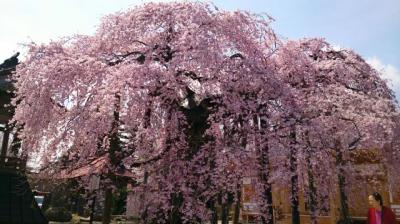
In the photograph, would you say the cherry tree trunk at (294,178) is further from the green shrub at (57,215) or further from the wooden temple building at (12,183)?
the green shrub at (57,215)

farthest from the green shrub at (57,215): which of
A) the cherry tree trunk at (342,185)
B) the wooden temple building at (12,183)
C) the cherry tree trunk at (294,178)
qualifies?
the cherry tree trunk at (342,185)

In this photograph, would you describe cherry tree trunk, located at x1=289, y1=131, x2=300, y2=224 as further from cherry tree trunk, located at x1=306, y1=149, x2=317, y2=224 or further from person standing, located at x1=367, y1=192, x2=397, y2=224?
person standing, located at x1=367, y1=192, x2=397, y2=224

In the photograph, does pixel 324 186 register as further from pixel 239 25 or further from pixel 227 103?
pixel 239 25

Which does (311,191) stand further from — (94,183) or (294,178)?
(94,183)

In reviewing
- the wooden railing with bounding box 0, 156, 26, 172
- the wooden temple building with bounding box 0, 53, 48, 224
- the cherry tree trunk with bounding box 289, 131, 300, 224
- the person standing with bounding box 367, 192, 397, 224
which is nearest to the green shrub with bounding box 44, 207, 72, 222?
the wooden temple building with bounding box 0, 53, 48, 224

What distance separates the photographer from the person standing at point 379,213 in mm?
6316

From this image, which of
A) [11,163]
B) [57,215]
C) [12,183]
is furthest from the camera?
[57,215]

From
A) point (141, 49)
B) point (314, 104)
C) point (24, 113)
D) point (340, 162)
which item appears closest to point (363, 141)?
point (340, 162)

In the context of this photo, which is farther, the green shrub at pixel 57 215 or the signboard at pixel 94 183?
the green shrub at pixel 57 215

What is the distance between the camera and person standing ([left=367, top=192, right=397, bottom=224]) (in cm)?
632

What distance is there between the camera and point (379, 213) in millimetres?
6391

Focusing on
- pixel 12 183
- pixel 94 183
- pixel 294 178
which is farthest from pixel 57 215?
pixel 294 178

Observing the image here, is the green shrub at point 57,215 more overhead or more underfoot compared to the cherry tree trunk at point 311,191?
more underfoot

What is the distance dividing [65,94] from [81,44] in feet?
6.19
